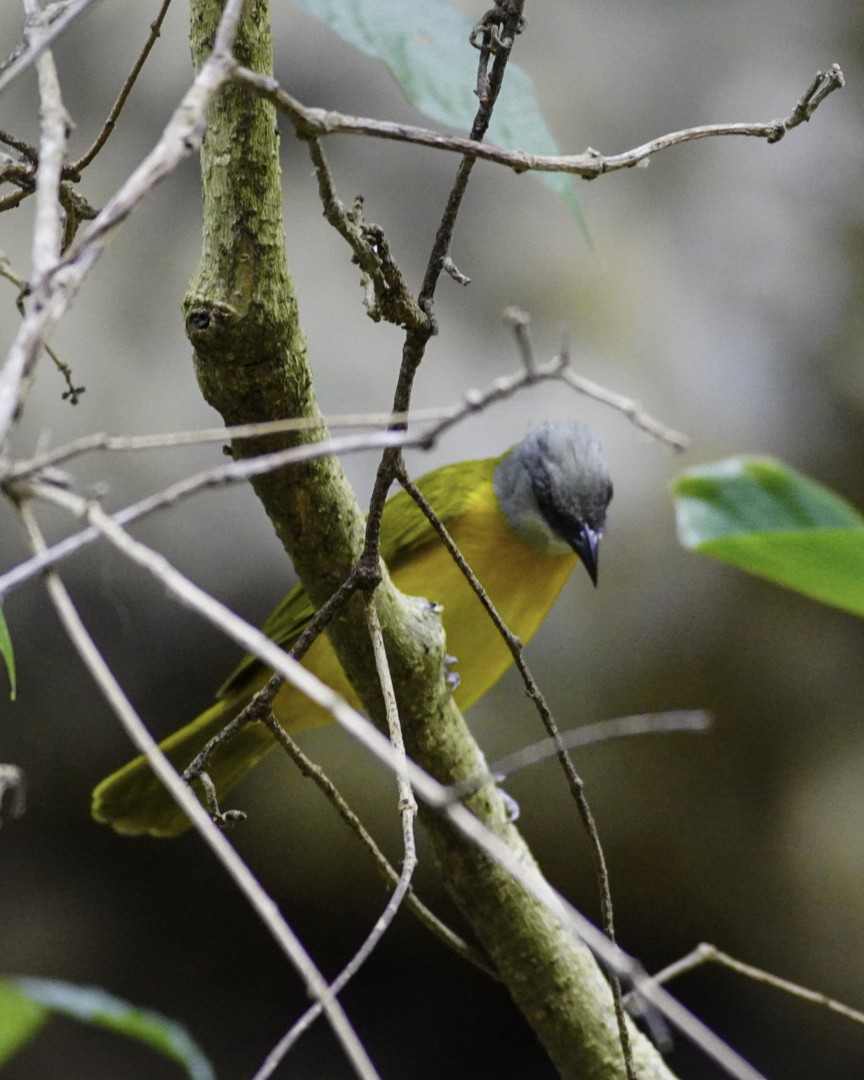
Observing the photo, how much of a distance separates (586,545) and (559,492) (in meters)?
0.14

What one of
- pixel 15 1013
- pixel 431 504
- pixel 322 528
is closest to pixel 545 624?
pixel 431 504

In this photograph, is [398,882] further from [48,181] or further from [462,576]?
[462,576]

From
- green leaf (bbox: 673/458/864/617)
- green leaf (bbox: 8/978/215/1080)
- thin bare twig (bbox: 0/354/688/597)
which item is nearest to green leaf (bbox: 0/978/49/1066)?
green leaf (bbox: 8/978/215/1080)

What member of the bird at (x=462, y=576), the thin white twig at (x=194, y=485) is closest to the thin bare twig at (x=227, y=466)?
the thin white twig at (x=194, y=485)

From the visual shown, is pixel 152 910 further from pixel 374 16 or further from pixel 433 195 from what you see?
pixel 374 16

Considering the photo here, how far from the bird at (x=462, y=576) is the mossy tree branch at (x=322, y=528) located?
69cm

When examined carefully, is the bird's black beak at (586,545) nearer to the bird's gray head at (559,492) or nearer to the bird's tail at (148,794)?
the bird's gray head at (559,492)

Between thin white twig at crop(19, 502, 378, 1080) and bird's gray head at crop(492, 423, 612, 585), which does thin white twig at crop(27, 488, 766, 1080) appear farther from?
bird's gray head at crop(492, 423, 612, 585)

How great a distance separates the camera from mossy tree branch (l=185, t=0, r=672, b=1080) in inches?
52.4

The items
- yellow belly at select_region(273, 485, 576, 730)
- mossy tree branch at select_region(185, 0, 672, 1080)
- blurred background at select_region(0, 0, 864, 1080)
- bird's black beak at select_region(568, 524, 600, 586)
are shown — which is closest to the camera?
mossy tree branch at select_region(185, 0, 672, 1080)

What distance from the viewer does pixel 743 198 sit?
4.23m

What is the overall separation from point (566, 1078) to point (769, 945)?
2.17 meters

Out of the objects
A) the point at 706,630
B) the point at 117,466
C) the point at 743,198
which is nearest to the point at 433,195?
the point at 743,198

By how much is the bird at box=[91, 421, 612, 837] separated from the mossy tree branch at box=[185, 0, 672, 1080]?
0.69m
